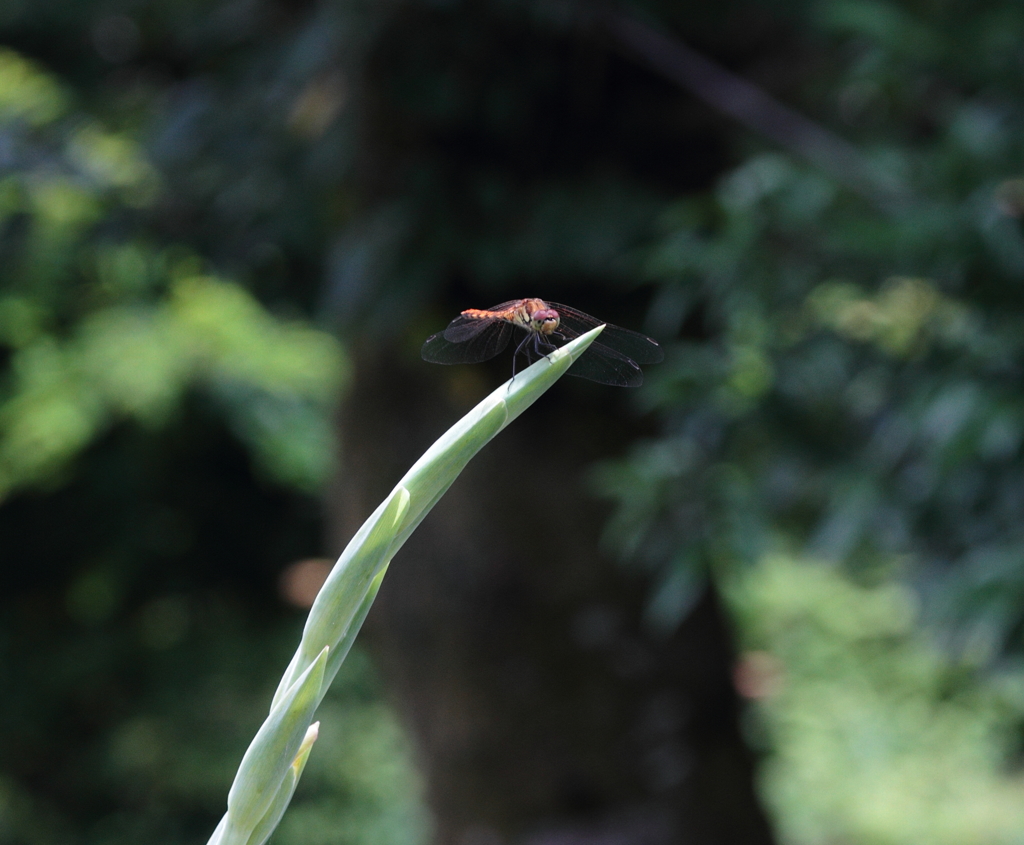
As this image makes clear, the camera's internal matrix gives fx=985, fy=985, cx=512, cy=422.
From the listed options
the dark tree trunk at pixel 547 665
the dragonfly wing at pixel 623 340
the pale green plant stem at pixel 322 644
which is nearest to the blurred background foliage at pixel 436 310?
the dark tree trunk at pixel 547 665

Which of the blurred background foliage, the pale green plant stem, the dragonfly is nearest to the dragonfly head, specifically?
the dragonfly

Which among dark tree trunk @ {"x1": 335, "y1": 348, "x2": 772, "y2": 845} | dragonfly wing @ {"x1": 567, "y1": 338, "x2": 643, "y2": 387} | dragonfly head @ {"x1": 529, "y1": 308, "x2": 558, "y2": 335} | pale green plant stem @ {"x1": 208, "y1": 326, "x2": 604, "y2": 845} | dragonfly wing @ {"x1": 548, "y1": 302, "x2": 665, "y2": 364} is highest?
dark tree trunk @ {"x1": 335, "y1": 348, "x2": 772, "y2": 845}

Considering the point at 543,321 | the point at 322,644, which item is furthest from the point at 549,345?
the point at 322,644

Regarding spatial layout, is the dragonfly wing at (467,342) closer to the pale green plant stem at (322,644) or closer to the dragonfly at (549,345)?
the dragonfly at (549,345)

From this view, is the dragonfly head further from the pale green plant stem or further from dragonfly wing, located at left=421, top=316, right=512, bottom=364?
the pale green plant stem

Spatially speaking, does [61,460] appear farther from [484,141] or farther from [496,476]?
[484,141]

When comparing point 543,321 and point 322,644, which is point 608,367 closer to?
point 543,321

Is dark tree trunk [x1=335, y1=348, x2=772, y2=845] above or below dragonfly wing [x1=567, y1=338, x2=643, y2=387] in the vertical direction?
above

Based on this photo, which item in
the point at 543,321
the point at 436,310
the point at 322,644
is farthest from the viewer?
the point at 436,310
